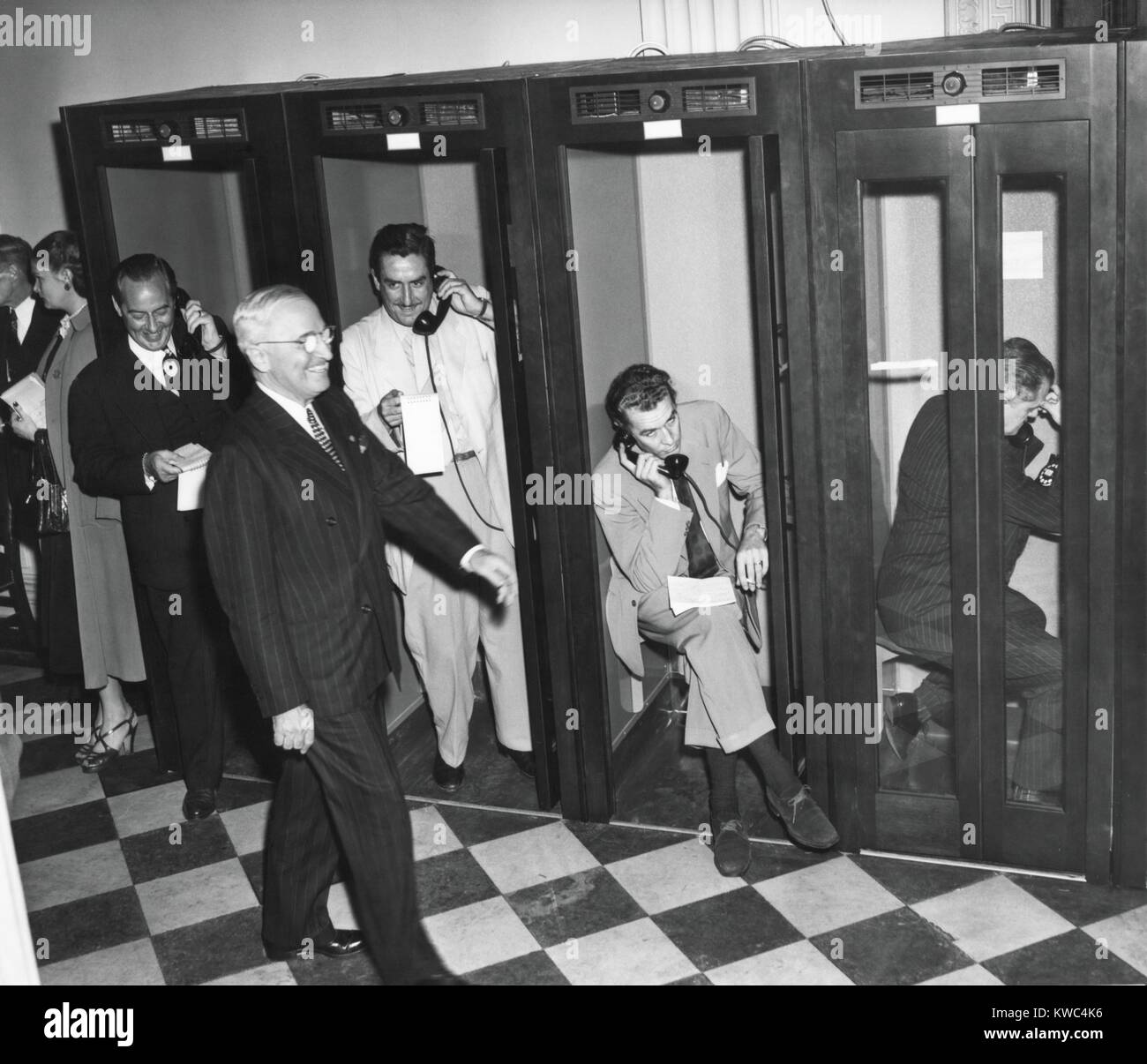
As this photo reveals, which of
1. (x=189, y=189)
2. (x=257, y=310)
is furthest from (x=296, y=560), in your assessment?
(x=189, y=189)

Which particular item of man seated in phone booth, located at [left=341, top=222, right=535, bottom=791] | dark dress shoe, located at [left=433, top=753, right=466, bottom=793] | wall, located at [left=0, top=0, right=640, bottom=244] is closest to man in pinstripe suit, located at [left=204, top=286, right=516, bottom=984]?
man seated in phone booth, located at [left=341, top=222, right=535, bottom=791]

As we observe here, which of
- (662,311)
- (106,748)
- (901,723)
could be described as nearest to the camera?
(901,723)

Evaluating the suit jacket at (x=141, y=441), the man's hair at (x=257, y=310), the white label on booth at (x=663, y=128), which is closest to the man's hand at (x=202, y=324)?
the suit jacket at (x=141, y=441)

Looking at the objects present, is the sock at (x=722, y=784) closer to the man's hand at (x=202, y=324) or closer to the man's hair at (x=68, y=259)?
the man's hand at (x=202, y=324)

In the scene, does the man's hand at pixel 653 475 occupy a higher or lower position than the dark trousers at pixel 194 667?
higher

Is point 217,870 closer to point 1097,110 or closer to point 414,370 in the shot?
point 414,370

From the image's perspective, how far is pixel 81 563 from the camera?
4.64m

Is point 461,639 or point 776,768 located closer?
point 776,768

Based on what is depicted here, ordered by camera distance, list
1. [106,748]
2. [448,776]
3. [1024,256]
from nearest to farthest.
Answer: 1. [1024,256]
2. [448,776]
3. [106,748]

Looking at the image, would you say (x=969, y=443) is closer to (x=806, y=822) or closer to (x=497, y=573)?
(x=806, y=822)

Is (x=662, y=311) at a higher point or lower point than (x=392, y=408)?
higher

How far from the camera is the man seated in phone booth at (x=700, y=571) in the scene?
12.5 ft

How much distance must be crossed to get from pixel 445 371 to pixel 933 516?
1.61 metres

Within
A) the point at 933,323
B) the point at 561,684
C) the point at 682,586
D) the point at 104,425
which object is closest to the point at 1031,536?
the point at 933,323
